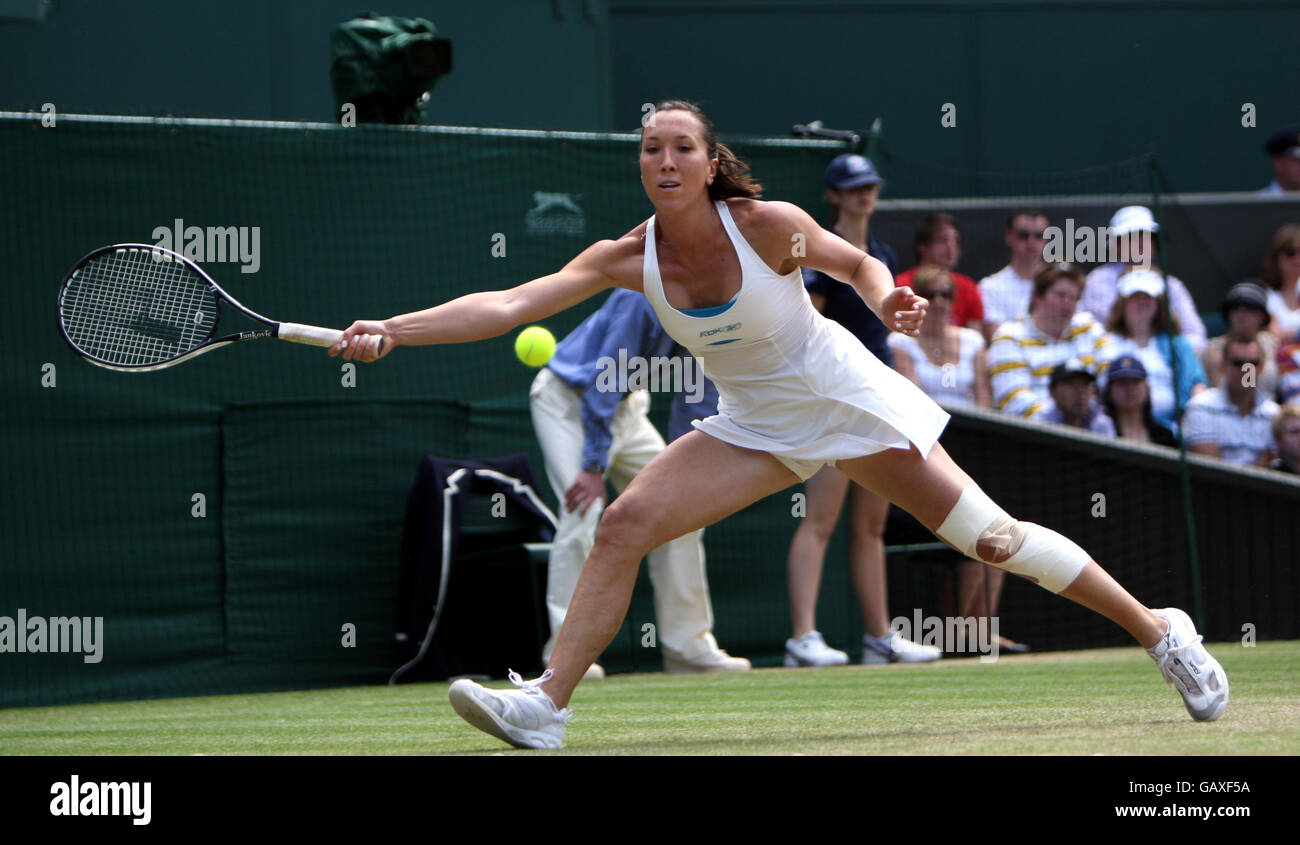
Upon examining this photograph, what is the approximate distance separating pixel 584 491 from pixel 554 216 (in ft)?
5.23

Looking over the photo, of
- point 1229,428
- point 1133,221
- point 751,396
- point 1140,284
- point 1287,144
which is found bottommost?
point 1229,428

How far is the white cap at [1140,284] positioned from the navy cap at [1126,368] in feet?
1.26

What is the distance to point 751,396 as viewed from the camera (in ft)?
15.4

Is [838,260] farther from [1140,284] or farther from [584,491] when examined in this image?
[1140,284]

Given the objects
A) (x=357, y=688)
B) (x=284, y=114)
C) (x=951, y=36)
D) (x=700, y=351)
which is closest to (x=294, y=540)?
(x=357, y=688)

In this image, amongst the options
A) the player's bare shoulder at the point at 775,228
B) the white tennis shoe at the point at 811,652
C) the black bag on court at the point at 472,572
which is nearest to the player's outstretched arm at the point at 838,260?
the player's bare shoulder at the point at 775,228

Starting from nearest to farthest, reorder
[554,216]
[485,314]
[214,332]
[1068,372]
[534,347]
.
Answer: [485,314], [214,332], [534,347], [554,216], [1068,372]

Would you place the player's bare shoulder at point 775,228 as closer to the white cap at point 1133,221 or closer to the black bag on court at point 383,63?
the black bag on court at point 383,63

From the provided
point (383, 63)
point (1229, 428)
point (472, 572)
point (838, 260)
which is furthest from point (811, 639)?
point (838, 260)

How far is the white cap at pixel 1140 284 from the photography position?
9391mm

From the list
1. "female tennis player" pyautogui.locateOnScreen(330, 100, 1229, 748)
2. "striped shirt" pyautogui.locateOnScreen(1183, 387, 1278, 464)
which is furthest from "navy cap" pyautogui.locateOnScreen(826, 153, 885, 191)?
"female tennis player" pyautogui.locateOnScreen(330, 100, 1229, 748)

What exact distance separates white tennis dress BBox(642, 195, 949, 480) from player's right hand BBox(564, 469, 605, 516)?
297 centimetres

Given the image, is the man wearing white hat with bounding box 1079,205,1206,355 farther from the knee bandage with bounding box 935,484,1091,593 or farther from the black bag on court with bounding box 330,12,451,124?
the knee bandage with bounding box 935,484,1091,593

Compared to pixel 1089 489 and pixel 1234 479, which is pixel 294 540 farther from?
pixel 1234 479
